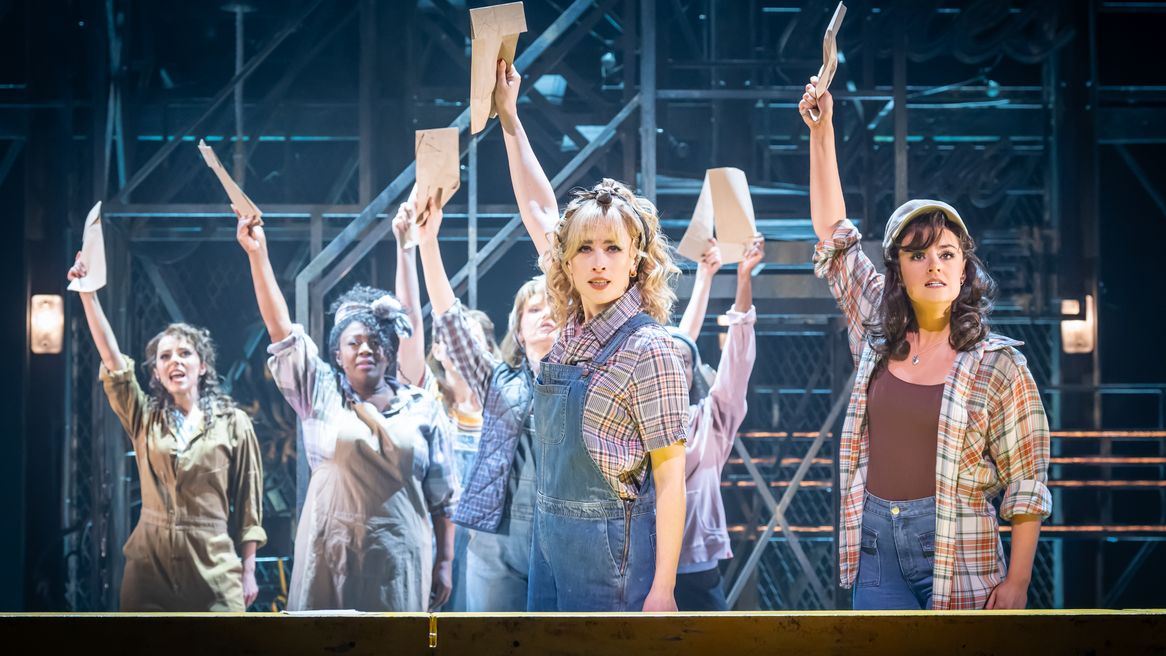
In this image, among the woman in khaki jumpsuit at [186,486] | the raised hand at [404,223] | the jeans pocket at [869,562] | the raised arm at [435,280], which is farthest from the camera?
the woman in khaki jumpsuit at [186,486]

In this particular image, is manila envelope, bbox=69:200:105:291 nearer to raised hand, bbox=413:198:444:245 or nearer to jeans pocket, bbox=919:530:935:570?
raised hand, bbox=413:198:444:245

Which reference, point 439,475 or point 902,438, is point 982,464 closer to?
point 902,438

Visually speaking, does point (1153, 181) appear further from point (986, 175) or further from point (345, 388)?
point (345, 388)

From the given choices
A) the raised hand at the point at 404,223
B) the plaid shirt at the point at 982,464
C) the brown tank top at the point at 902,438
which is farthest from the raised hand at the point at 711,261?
the plaid shirt at the point at 982,464

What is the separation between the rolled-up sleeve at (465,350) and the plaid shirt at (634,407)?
120cm

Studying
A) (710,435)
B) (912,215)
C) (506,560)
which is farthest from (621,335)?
(710,435)

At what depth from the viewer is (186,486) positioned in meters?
4.35

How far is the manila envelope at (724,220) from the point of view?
429cm

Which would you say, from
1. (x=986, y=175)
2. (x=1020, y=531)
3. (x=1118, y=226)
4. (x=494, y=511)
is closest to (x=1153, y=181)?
(x=1118, y=226)

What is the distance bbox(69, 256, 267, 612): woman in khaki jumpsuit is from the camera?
14.3 ft

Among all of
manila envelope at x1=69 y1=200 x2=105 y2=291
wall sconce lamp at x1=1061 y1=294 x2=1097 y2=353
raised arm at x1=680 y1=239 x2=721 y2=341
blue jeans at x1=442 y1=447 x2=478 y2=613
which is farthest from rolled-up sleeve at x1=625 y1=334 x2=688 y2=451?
wall sconce lamp at x1=1061 y1=294 x2=1097 y2=353

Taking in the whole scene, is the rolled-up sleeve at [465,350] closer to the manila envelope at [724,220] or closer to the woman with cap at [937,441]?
the manila envelope at [724,220]

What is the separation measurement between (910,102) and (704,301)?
2.13m

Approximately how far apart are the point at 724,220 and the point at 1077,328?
2194 mm
